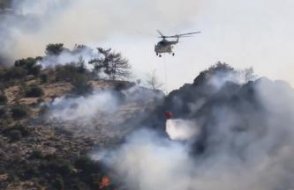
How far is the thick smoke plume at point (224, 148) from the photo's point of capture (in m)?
69.5

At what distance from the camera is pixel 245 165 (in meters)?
70.7

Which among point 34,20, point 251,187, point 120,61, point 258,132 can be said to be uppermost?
point 34,20

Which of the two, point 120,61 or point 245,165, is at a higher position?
point 120,61

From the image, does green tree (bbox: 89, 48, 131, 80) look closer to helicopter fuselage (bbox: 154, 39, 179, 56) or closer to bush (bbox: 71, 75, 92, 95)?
bush (bbox: 71, 75, 92, 95)

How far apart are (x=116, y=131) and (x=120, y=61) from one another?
3039 cm

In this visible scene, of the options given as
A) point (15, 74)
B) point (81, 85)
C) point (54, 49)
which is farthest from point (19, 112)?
point (54, 49)

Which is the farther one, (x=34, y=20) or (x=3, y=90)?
(x=34, y=20)

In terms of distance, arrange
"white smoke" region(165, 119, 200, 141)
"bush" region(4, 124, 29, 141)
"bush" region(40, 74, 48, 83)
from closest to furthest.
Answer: "white smoke" region(165, 119, 200, 141), "bush" region(4, 124, 29, 141), "bush" region(40, 74, 48, 83)

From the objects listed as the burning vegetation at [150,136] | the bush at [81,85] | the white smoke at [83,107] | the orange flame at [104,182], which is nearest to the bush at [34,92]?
the burning vegetation at [150,136]

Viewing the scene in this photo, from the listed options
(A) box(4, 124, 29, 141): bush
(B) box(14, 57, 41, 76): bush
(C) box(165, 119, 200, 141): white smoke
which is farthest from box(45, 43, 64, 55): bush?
(C) box(165, 119, 200, 141): white smoke

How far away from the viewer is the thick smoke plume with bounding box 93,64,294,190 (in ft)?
228

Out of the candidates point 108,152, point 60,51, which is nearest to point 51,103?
point 108,152

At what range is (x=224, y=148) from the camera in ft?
241

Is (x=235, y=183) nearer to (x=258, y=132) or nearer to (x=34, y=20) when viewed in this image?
(x=258, y=132)
